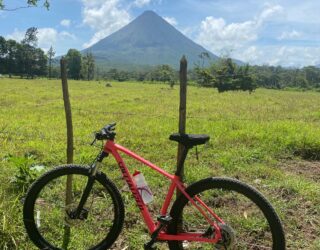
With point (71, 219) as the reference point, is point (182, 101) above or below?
above

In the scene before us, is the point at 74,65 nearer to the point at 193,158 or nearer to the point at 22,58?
the point at 22,58

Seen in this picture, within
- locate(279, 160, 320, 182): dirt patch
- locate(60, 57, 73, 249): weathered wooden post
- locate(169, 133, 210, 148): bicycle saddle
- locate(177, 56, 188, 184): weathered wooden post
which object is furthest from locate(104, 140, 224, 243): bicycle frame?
locate(279, 160, 320, 182): dirt patch

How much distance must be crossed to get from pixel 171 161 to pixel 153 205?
2.91 m

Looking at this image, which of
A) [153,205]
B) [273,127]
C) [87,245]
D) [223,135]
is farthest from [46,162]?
[273,127]

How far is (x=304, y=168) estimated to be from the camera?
873cm

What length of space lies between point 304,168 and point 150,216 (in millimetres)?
5298

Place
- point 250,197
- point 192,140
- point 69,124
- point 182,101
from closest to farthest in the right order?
point 250,197
point 192,140
point 182,101
point 69,124

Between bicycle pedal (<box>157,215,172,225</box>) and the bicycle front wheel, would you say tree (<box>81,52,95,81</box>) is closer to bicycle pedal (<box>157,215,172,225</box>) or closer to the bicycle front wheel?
the bicycle front wheel

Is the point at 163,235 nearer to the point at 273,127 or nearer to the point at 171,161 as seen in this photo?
the point at 171,161

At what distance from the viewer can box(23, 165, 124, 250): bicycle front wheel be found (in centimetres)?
451

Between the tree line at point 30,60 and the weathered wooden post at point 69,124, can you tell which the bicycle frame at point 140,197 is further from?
the tree line at point 30,60

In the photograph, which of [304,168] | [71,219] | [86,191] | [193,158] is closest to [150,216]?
[86,191]

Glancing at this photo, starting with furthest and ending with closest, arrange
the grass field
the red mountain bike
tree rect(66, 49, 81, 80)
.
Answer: tree rect(66, 49, 81, 80) < the grass field < the red mountain bike

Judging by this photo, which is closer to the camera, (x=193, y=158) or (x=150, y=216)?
(x=150, y=216)
